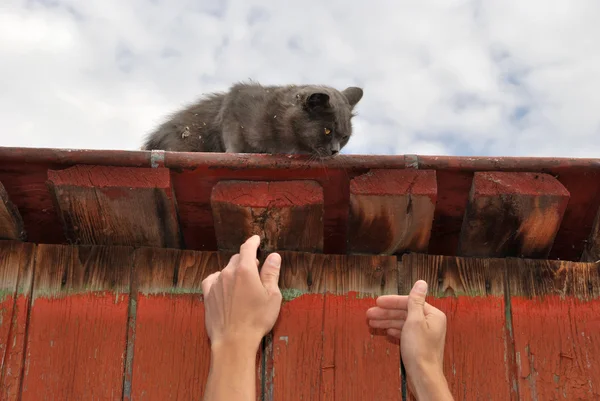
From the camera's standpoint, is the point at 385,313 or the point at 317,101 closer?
the point at 385,313

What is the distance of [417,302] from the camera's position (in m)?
2.07

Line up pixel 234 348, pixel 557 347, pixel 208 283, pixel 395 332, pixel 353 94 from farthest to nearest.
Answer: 1. pixel 353 94
2. pixel 557 347
3. pixel 395 332
4. pixel 208 283
5. pixel 234 348

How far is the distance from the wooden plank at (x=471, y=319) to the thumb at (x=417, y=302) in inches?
14.4

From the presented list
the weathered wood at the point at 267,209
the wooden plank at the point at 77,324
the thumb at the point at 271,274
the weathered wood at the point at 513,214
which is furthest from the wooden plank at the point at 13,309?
the weathered wood at the point at 513,214

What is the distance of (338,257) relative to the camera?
2510mm

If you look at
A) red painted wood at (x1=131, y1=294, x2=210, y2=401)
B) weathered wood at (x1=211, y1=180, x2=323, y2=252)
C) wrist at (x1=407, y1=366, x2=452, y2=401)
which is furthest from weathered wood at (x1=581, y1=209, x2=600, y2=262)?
red painted wood at (x1=131, y1=294, x2=210, y2=401)

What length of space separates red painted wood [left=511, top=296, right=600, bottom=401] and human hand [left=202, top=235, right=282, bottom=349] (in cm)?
115

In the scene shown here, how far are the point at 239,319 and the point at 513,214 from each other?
48.7 inches

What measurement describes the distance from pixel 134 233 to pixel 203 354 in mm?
598

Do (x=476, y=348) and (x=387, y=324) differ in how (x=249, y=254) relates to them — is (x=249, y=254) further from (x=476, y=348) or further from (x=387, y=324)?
(x=476, y=348)

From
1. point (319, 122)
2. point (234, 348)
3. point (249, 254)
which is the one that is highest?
point (319, 122)

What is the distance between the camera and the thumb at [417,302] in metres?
2.07

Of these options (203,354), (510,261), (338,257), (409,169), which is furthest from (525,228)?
(203,354)

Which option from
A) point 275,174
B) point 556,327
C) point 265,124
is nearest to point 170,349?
point 275,174
